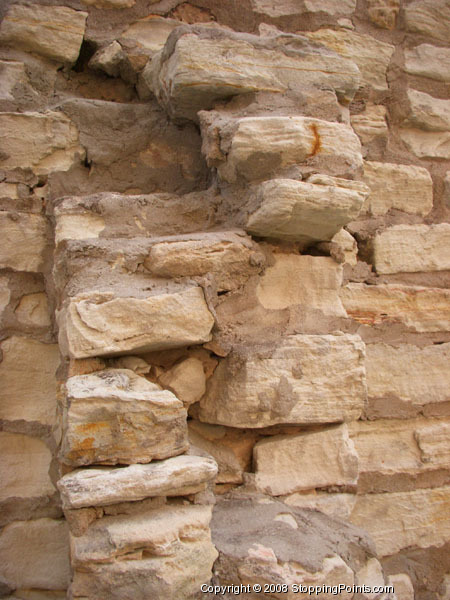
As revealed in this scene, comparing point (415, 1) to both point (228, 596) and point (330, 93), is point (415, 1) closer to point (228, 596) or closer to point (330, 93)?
point (330, 93)

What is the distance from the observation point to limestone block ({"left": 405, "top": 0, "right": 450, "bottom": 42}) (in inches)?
93.1

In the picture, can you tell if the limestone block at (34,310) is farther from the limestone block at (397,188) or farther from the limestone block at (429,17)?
the limestone block at (429,17)

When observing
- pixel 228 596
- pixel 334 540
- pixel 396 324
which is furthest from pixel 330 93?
pixel 228 596

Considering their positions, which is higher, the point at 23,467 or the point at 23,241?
the point at 23,241

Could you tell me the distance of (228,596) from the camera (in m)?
1.25

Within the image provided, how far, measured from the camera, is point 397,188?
2.24 metres

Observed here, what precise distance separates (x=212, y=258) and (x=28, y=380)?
711mm

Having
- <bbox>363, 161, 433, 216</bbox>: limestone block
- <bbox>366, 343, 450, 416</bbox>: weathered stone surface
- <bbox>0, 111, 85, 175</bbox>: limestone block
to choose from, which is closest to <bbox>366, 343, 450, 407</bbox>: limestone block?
<bbox>366, 343, 450, 416</bbox>: weathered stone surface

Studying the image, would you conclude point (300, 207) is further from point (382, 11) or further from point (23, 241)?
point (382, 11)

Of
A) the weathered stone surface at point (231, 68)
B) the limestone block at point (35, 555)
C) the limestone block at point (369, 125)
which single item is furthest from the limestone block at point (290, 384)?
the limestone block at point (369, 125)

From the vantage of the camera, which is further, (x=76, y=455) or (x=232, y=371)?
(x=232, y=371)

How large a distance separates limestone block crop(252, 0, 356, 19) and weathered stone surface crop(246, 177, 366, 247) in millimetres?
961

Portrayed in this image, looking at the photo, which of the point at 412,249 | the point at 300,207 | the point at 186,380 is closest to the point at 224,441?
the point at 186,380

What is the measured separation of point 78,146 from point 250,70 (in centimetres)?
64
